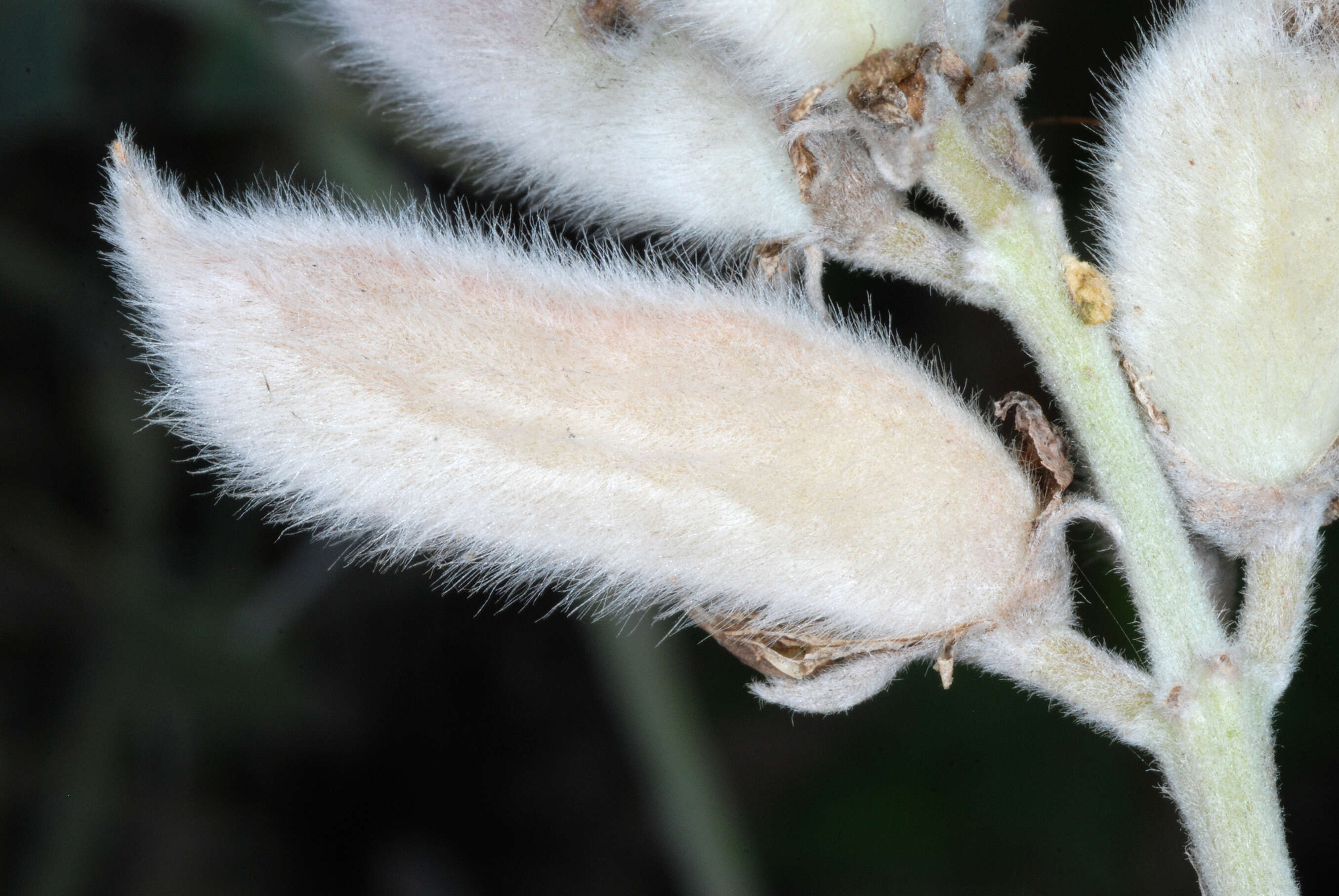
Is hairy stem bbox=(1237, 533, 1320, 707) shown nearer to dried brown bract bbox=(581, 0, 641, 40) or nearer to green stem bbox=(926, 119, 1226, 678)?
green stem bbox=(926, 119, 1226, 678)

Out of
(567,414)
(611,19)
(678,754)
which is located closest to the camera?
(567,414)

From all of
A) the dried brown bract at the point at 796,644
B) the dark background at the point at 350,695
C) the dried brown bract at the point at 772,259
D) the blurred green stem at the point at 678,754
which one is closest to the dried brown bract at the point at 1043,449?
the dried brown bract at the point at 796,644

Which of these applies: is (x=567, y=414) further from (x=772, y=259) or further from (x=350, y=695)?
(x=350, y=695)

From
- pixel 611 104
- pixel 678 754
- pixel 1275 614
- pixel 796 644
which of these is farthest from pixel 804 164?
pixel 678 754

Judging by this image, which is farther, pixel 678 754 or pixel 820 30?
pixel 678 754

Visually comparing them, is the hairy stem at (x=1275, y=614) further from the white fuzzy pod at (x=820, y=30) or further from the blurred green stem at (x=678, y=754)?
the blurred green stem at (x=678, y=754)

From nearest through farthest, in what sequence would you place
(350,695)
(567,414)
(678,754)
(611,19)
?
(567,414)
(611,19)
(678,754)
(350,695)

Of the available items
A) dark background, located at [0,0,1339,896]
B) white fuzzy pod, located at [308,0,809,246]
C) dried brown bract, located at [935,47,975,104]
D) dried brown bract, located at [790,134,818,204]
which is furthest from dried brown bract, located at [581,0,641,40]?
dark background, located at [0,0,1339,896]
